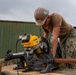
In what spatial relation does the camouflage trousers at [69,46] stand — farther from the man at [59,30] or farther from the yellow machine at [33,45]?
the yellow machine at [33,45]

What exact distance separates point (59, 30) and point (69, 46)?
0.43 m

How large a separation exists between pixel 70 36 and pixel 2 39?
1670cm

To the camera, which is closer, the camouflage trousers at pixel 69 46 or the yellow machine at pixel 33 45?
the yellow machine at pixel 33 45

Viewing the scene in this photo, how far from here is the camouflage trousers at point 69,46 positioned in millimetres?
4355

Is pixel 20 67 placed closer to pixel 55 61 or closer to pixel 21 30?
pixel 55 61

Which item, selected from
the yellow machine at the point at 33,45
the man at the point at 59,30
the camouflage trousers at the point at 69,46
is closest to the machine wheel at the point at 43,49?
the yellow machine at the point at 33,45

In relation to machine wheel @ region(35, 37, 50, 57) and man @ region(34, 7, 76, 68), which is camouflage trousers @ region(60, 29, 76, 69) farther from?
machine wheel @ region(35, 37, 50, 57)

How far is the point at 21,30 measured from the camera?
2172cm

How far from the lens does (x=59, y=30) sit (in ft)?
13.6

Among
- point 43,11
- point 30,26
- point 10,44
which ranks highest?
point 43,11

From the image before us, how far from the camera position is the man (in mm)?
4051

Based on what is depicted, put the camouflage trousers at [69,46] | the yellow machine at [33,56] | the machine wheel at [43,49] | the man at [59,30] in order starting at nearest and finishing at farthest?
the yellow machine at [33,56] → the machine wheel at [43,49] → the man at [59,30] → the camouflage trousers at [69,46]

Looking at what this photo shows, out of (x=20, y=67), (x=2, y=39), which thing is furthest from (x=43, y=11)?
(x=2, y=39)

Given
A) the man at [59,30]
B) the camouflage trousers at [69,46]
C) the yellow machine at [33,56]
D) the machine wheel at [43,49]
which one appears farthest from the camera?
the camouflage trousers at [69,46]
